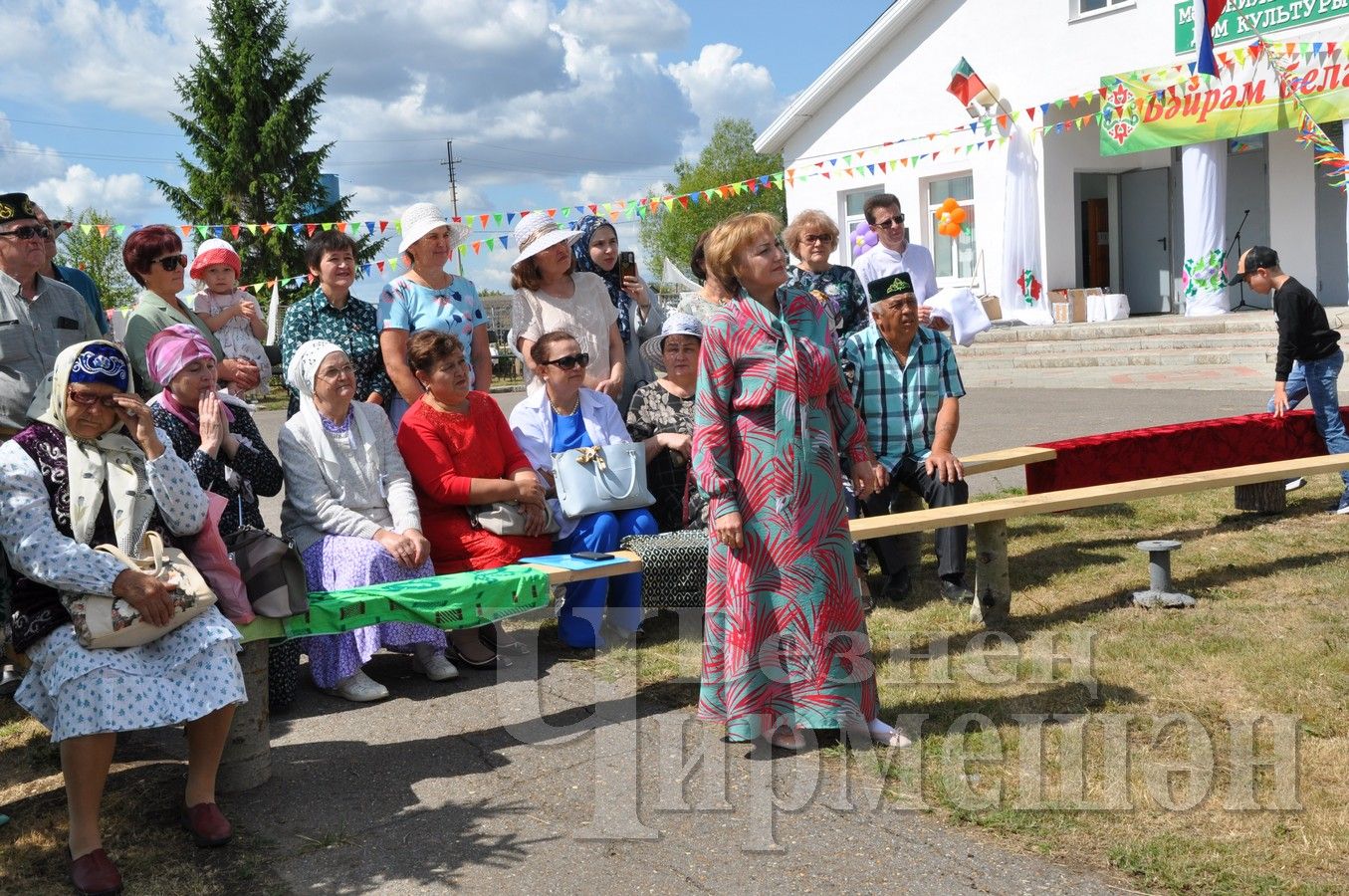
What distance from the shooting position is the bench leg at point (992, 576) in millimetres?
5508

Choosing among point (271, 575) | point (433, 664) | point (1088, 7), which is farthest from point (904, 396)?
point (1088, 7)

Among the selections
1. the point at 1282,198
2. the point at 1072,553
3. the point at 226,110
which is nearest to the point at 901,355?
the point at 1072,553

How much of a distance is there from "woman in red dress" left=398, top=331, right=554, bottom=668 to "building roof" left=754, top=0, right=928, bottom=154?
18.5m

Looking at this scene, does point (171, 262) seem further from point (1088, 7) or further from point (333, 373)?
point (1088, 7)

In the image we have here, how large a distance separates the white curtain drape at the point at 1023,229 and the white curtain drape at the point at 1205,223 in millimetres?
2387

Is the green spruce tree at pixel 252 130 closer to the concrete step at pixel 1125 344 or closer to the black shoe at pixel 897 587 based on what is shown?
the concrete step at pixel 1125 344

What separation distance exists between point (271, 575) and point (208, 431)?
74 centimetres

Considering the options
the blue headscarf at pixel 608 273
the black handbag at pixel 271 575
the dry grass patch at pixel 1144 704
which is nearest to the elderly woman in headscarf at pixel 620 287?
the blue headscarf at pixel 608 273

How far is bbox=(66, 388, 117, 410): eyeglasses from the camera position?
12.0ft

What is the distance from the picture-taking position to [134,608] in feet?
11.6

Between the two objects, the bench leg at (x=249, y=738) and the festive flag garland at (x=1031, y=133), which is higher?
the festive flag garland at (x=1031, y=133)

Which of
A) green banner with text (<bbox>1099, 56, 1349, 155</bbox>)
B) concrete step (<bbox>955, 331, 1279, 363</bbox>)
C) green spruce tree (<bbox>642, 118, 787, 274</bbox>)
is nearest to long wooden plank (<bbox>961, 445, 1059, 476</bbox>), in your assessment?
concrete step (<bbox>955, 331, 1279, 363</bbox>)

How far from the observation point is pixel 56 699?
11.4 feet

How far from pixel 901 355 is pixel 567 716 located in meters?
2.58
